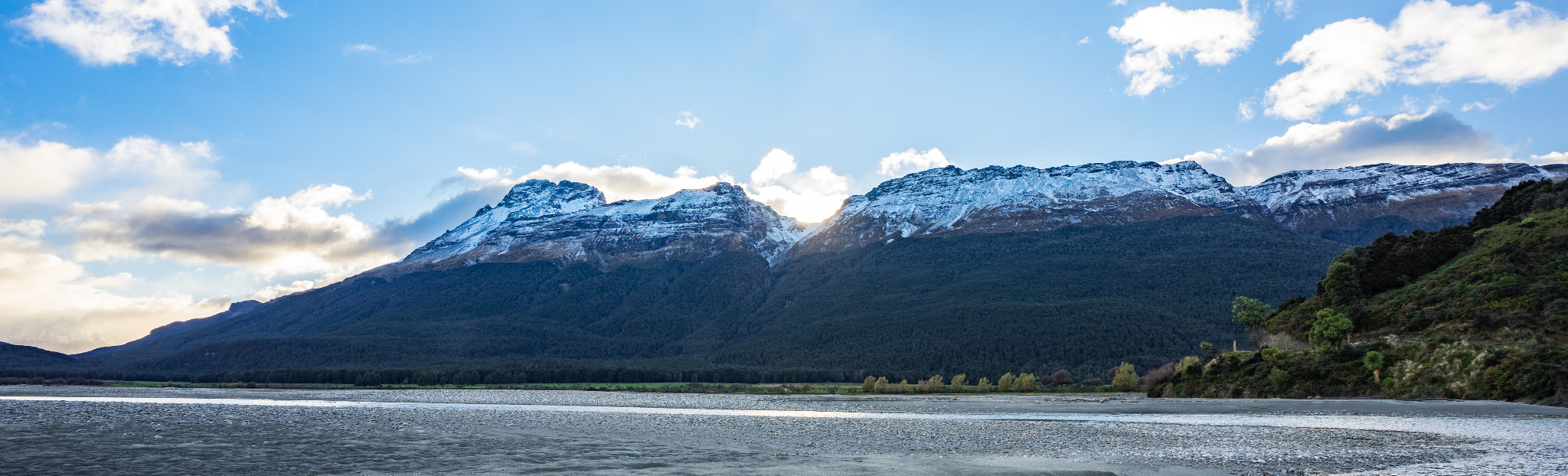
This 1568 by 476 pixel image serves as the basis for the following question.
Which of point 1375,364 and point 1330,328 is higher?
point 1330,328

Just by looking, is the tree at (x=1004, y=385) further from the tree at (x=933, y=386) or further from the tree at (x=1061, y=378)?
the tree at (x=1061, y=378)

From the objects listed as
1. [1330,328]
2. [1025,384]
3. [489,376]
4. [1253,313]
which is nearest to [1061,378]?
[1025,384]

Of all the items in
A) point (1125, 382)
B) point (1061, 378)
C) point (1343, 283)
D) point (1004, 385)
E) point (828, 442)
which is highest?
point (1343, 283)

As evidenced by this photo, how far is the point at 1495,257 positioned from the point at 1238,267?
130151 mm

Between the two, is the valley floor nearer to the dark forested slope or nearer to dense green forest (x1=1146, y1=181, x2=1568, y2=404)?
dense green forest (x1=1146, y1=181, x2=1568, y2=404)

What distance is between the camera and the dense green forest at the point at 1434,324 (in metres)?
41.1

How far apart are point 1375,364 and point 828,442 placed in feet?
129

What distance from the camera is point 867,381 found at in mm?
114688

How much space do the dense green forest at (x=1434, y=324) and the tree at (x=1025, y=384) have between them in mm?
35494

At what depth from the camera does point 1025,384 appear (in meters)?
104

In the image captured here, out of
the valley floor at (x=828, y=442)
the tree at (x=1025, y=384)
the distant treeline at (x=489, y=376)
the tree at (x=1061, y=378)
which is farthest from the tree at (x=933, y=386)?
the valley floor at (x=828, y=442)

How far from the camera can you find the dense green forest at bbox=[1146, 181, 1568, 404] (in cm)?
4106

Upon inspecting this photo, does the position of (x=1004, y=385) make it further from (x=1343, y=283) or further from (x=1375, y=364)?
(x=1375, y=364)

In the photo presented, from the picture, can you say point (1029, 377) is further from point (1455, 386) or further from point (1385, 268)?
point (1455, 386)
